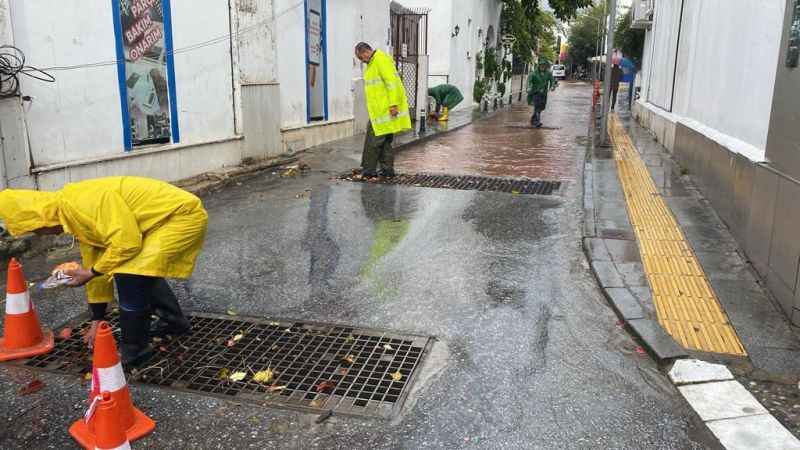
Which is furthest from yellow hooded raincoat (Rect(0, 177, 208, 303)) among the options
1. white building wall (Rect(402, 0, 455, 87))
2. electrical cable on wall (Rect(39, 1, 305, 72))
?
white building wall (Rect(402, 0, 455, 87))

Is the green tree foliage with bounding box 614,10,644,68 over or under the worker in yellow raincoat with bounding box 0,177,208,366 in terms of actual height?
over

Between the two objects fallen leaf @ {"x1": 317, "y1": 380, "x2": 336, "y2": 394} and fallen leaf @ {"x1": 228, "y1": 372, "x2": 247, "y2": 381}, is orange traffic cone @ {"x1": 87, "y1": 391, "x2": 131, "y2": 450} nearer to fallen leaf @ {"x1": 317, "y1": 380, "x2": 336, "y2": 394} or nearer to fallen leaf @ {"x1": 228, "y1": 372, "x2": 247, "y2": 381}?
fallen leaf @ {"x1": 228, "y1": 372, "x2": 247, "y2": 381}

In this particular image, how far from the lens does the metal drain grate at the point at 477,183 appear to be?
355 inches

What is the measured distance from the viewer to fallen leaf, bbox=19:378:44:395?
3.47 meters

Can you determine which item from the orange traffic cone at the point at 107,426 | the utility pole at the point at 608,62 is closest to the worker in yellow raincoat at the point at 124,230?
the orange traffic cone at the point at 107,426

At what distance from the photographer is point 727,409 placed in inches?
130

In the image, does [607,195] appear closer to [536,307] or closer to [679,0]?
[536,307]

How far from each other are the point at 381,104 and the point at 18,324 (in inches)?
249

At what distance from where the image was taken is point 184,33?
869cm

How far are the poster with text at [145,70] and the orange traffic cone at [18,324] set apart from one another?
431 cm

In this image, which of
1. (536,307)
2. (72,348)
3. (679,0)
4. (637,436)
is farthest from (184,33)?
(679,0)

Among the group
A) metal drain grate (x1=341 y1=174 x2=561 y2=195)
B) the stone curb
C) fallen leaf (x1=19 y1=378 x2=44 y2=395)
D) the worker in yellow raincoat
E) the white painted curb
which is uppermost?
the worker in yellow raincoat

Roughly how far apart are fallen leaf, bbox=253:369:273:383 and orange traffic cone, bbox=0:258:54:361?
1.36m

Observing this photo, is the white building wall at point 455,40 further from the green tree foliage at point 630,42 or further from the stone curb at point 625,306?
the stone curb at point 625,306
